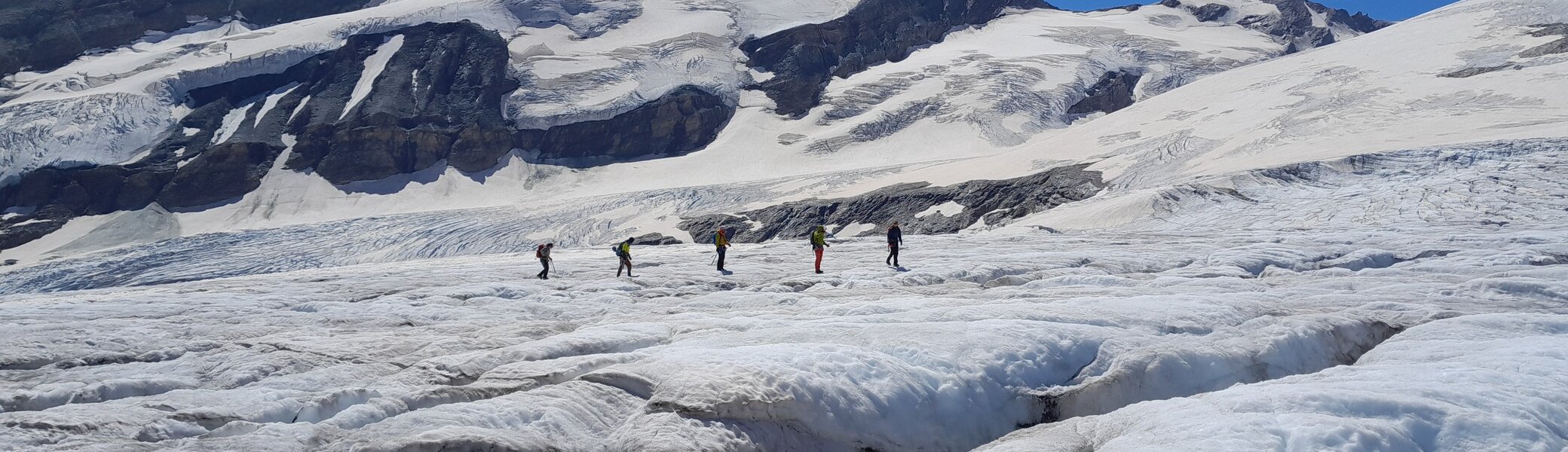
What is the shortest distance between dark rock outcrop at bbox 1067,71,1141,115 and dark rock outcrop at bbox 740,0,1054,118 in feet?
69.0

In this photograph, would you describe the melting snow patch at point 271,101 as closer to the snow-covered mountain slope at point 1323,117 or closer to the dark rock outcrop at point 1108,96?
the snow-covered mountain slope at point 1323,117

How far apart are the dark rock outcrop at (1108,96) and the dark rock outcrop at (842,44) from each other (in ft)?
69.0

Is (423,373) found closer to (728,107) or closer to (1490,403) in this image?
(1490,403)

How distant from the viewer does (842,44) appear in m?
105

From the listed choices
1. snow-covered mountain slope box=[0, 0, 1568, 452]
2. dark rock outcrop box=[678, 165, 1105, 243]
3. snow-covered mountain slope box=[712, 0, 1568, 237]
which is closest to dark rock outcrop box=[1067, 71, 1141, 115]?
snow-covered mountain slope box=[712, 0, 1568, 237]

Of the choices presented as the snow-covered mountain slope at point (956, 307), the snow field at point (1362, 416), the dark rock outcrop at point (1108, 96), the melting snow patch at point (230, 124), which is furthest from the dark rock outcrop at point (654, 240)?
the dark rock outcrop at point (1108, 96)

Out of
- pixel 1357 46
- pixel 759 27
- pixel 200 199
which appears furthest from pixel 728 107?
pixel 1357 46

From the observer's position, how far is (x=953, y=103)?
81625 mm

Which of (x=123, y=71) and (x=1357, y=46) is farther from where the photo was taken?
(x=123, y=71)

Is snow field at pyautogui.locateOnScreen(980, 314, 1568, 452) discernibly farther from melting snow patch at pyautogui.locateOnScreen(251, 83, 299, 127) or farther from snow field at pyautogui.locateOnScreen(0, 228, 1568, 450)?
melting snow patch at pyautogui.locateOnScreen(251, 83, 299, 127)

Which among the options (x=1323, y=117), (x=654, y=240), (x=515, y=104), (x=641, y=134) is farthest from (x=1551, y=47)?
(x=515, y=104)

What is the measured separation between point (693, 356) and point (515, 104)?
3096 inches

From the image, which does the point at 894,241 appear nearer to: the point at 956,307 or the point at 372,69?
the point at 956,307

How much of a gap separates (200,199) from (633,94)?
33.5m
